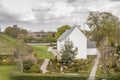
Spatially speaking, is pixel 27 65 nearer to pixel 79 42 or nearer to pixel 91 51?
pixel 79 42

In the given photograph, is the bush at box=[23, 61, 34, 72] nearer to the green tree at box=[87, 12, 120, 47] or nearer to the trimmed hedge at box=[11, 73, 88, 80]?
the trimmed hedge at box=[11, 73, 88, 80]

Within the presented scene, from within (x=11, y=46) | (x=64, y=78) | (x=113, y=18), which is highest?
(x=113, y=18)

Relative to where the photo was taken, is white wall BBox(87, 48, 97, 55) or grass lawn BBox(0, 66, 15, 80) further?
white wall BBox(87, 48, 97, 55)

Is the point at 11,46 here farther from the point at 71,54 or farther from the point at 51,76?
the point at 51,76

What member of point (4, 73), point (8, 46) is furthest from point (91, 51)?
point (4, 73)

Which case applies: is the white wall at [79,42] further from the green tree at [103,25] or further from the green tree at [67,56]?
the green tree at [103,25]

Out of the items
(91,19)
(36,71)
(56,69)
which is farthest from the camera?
(91,19)

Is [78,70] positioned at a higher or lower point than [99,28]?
lower

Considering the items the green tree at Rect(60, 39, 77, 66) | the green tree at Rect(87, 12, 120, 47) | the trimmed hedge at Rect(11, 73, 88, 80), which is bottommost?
the trimmed hedge at Rect(11, 73, 88, 80)

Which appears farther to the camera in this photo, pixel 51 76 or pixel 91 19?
pixel 91 19

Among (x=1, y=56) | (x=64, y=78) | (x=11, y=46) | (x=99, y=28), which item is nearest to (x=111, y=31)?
(x=99, y=28)

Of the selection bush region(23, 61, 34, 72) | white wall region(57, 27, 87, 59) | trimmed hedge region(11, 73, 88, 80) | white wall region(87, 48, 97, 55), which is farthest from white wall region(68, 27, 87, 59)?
trimmed hedge region(11, 73, 88, 80)
